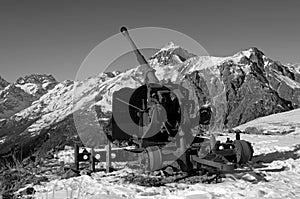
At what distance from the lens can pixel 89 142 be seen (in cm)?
1953

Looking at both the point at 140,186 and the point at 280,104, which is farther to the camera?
the point at 280,104

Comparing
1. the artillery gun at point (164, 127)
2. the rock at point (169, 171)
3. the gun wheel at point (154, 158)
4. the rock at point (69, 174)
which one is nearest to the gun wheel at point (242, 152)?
the artillery gun at point (164, 127)

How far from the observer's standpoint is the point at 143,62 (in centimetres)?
1458

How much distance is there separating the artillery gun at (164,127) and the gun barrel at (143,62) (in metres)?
0.04

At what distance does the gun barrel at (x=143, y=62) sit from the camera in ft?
44.6

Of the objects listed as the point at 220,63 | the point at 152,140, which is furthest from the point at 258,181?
the point at 220,63

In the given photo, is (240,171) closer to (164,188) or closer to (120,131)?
(164,188)

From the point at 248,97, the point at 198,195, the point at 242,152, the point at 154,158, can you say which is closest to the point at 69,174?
the point at 154,158

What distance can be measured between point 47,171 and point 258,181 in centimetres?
692

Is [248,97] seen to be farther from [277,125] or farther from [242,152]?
[242,152]

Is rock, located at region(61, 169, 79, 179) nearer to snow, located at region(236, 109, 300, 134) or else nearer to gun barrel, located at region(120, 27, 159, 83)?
gun barrel, located at region(120, 27, 159, 83)

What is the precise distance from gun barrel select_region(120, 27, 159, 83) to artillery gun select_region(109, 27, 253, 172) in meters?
0.04

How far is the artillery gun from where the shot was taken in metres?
12.2

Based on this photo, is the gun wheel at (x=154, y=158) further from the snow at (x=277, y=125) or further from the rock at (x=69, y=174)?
the snow at (x=277, y=125)
